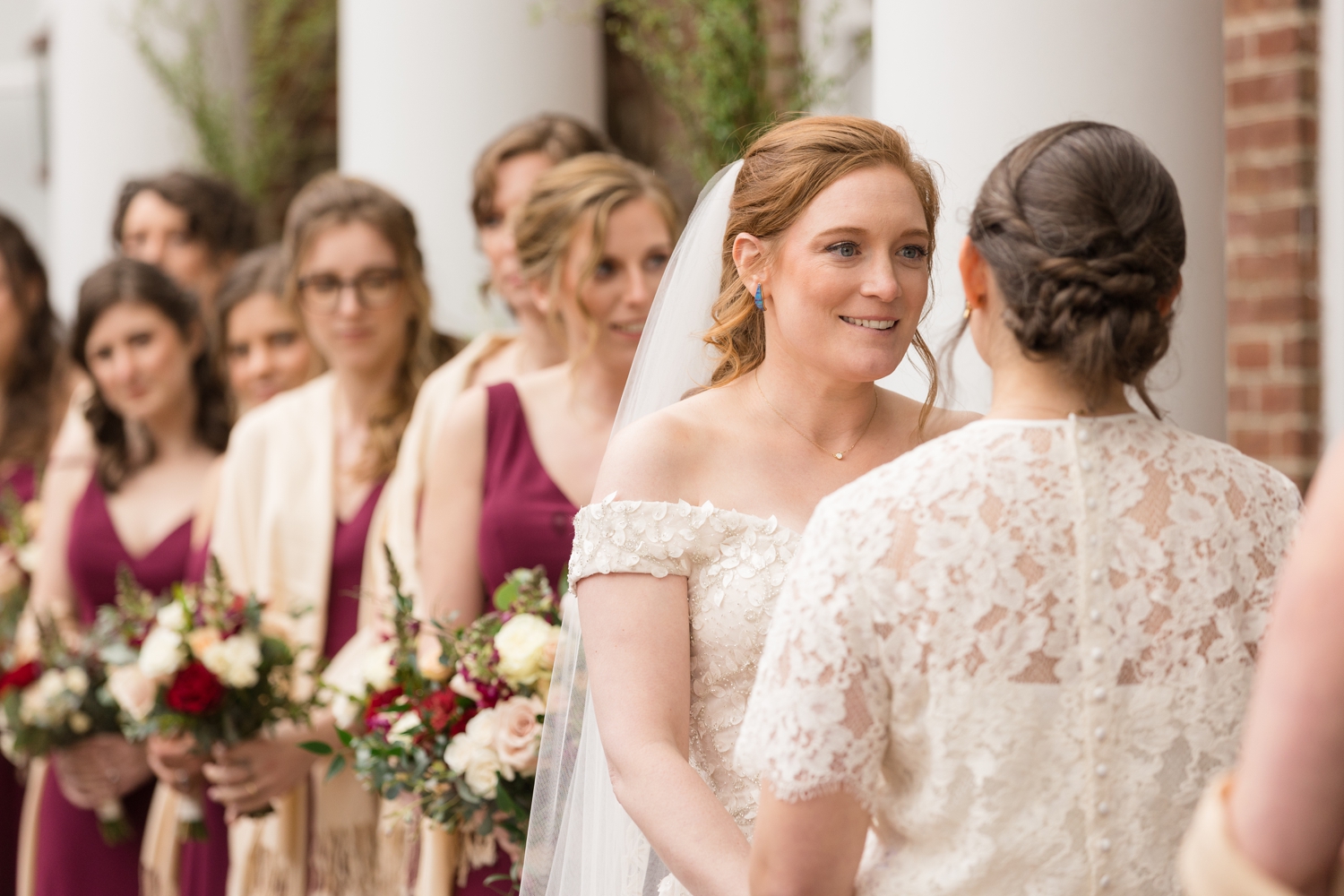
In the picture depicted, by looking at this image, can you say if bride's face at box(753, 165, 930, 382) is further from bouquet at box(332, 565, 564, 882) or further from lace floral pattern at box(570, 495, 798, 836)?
bouquet at box(332, 565, 564, 882)

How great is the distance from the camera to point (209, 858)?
3.75 metres

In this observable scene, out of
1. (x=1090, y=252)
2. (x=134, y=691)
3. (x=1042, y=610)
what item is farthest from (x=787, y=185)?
(x=134, y=691)

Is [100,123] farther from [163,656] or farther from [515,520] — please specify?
[515,520]

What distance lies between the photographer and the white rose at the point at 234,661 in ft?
10.4

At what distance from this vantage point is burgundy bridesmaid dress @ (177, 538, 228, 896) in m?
3.72

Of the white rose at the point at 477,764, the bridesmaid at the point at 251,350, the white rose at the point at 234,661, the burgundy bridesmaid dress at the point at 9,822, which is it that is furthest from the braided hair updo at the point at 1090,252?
the burgundy bridesmaid dress at the point at 9,822

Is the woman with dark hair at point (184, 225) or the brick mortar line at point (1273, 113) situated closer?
the brick mortar line at point (1273, 113)

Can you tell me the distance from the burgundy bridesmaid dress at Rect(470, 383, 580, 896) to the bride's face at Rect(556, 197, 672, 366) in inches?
10.2

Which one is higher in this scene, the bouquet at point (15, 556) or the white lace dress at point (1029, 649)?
the white lace dress at point (1029, 649)

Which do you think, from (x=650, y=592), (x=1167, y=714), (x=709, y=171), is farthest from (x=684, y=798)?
(x=709, y=171)

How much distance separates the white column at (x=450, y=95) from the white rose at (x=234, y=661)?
61.0 inches

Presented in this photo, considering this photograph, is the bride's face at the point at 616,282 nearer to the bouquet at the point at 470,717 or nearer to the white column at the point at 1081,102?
the bouquet at the point at 470,717

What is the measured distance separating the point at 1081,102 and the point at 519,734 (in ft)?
4.68

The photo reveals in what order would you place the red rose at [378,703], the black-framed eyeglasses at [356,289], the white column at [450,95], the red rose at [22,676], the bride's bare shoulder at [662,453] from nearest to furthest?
the bride's bare shoulder at [662,453] → the red rose at [378,703] → the black-framed eyeglasses at [356,289] → the red rose at [22,676] → the white column at [450,95]
